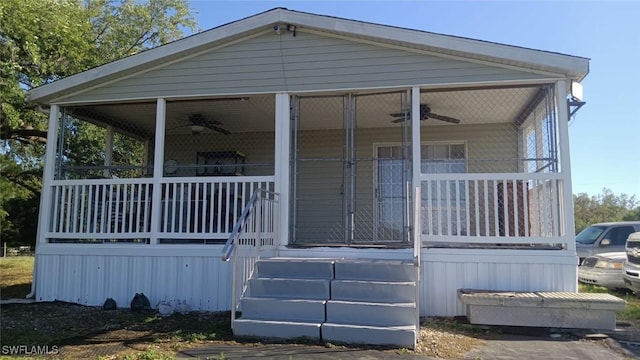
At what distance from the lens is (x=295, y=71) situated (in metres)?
7.00

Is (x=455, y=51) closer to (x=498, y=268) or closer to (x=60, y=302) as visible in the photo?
(x=498, y=268)

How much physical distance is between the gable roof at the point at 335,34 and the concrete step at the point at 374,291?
317cm

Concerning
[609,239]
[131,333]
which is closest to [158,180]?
[131,333]

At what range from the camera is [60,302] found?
7199 millimetres

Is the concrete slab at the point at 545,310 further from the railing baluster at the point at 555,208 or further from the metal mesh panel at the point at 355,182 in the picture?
the metal mesh panel at the point at 355,182

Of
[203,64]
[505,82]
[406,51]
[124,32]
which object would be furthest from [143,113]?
[124,32]

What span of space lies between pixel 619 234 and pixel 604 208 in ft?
126

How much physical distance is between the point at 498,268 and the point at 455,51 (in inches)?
113

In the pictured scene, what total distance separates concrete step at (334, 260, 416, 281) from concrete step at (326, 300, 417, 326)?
46cm

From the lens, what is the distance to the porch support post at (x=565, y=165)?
238 inches

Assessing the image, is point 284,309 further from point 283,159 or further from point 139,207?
point 139,207

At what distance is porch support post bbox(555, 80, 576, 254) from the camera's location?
19.8 ft

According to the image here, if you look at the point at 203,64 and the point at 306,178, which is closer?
the point at 203,64

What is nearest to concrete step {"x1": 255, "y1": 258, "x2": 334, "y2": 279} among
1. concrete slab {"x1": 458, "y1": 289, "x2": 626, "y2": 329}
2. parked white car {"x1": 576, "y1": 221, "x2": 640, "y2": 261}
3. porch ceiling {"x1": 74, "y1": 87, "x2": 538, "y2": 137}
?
concrete slab {"x1": 458, "y1": 289, "x2": 626, "y2": 329}
